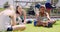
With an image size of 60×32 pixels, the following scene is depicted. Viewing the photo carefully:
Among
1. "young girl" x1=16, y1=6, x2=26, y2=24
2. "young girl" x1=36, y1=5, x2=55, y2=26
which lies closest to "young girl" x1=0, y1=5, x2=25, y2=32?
"young girl" x1=16, y1=6, x2=26, y2=24

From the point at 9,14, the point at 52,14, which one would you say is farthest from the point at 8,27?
the point at 52,14

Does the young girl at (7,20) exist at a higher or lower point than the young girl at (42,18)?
higher

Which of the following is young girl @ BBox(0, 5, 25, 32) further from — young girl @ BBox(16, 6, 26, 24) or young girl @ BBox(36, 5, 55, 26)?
young girl @ BBox(36, 5, 55, 26)

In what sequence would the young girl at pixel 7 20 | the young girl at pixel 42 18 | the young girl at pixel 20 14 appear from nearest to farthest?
the young girl at pixel 7 20, the young girl at pixel 20 14, the young girl at pixel 42 18

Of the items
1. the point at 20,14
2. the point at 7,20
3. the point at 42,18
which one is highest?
the point at 7,20

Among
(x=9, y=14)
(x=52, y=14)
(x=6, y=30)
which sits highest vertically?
(x=9, y=14)

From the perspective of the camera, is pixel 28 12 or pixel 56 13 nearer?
pixel 28 12

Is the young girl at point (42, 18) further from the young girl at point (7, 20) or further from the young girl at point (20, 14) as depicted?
the young girl at point (7, 20)

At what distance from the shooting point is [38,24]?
5250 mm

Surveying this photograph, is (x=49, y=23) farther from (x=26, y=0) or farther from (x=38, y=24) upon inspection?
(x=26, y=0)

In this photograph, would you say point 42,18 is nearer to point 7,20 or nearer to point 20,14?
point 20,14

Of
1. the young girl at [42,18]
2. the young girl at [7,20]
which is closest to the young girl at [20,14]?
the young girl at [42,18]

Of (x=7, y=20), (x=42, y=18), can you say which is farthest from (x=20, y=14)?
(x=7, y=20)

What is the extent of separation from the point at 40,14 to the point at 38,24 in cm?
29
